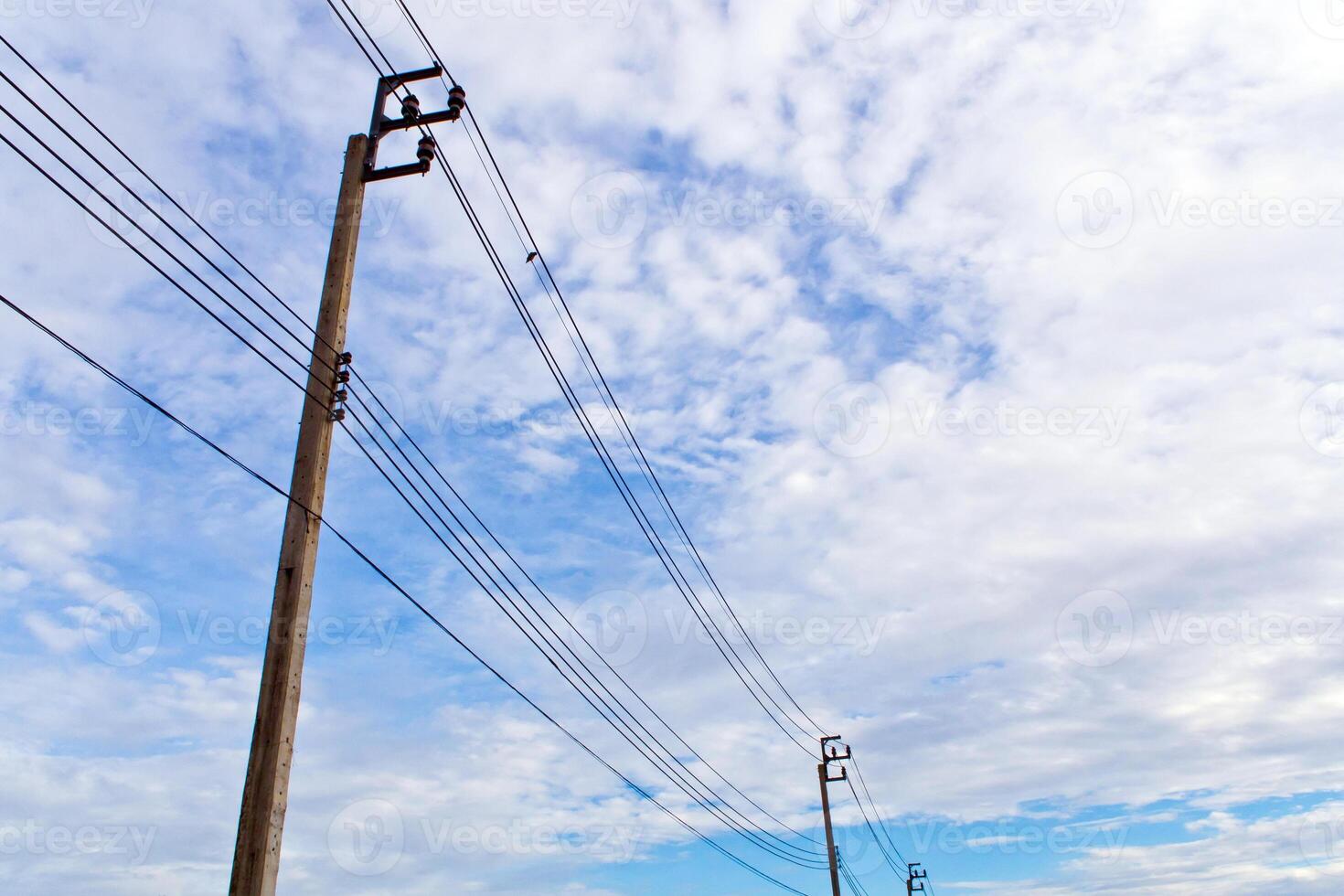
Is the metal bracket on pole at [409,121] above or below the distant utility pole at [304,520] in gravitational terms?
above

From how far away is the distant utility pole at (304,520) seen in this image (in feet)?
24.0

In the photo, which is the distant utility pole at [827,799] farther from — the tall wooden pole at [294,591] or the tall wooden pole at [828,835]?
the tall wooden pole at [294,591]

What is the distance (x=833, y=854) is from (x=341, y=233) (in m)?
31.6

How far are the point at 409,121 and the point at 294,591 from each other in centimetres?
526

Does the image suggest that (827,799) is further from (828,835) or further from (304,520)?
(304,520)

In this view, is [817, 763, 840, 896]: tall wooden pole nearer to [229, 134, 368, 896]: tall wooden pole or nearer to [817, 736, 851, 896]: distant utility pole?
[817, 736, 851, 896]: distant utility pole

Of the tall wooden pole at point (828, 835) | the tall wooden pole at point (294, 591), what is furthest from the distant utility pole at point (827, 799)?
the tall wooden pole at point (294, 591)

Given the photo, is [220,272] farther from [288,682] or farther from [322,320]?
[288,682]

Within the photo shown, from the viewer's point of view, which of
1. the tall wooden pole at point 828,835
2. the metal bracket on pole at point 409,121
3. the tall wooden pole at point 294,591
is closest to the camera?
the tall wooden pole at point 294,591

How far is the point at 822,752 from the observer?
129ft

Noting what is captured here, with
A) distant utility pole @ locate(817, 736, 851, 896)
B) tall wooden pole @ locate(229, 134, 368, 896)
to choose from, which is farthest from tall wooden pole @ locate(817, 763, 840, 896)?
tall wooden pole @ locate(229, 134, 368, 896)

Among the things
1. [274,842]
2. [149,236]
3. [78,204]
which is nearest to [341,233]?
[149,236]

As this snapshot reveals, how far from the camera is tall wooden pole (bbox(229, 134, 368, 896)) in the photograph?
7.26 m

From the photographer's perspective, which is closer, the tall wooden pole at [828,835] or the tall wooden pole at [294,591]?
the tall wooden pole at [294,591]
